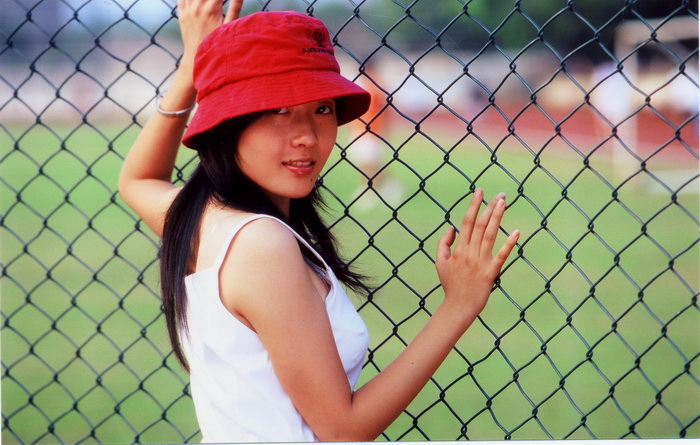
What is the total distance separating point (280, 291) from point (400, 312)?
160 inches

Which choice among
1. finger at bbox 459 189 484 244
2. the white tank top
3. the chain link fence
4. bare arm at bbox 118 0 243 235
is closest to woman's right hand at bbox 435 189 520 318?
finger at bbox 459 189 484 244

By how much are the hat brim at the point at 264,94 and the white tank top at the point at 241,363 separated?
0.23 meters

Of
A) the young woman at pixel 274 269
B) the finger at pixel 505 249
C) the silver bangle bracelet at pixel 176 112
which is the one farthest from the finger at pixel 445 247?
the silver bangle bracelet at pixel 176 112

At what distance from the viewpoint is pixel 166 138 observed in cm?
201

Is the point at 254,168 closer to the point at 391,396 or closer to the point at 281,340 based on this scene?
the point at 281,340

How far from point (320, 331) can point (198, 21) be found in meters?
0.97

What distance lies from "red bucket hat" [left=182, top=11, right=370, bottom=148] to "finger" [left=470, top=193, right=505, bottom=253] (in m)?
0.38

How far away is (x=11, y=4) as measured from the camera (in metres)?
2.62

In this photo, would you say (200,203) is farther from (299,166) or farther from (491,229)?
(491,229)

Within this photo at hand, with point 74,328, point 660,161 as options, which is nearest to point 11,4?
point 74,328

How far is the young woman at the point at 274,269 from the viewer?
4.54 ft

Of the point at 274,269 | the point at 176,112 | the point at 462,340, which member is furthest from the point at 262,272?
the point at 462,340

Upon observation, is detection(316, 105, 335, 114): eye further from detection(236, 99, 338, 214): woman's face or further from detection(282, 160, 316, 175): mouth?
detection(282, 160, 316, 175): mouth

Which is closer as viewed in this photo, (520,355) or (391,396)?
(391,396)
